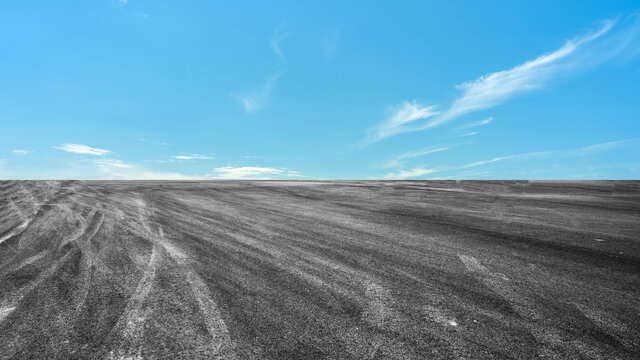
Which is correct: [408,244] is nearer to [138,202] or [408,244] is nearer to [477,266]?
[477,266]

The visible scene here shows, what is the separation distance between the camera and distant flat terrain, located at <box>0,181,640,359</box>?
2.40 meters

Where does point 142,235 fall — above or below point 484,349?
above

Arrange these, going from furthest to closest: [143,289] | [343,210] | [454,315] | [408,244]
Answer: [343,210] < [408,244] < [143,289] < [454,315]

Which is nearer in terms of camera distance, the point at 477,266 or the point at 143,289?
the point at 143,289

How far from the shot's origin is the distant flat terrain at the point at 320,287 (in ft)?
7.88

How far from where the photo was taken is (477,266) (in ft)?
13.5

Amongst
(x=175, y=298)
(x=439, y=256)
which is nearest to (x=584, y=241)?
(x=439, y=256)

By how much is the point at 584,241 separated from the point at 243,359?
5.75 m

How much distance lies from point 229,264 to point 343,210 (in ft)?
15.6

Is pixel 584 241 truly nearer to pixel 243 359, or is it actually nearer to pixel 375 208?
pixel 375 208

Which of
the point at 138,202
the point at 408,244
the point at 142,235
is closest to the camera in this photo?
the point at 408,244

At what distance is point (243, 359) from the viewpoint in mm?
2193

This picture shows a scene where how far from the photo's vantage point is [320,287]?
11.1 feet

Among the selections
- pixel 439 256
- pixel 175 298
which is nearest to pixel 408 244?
pixel 439 256
